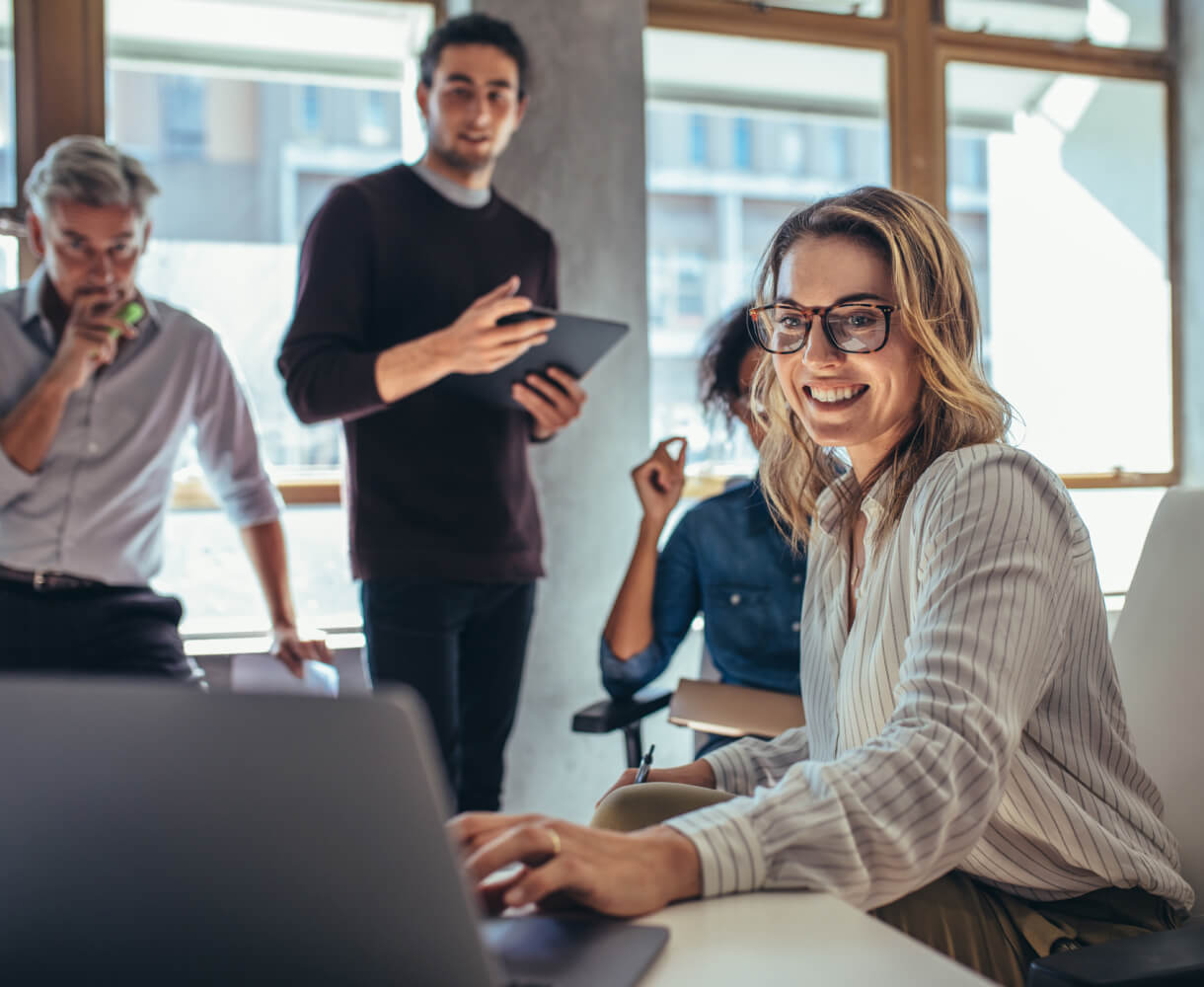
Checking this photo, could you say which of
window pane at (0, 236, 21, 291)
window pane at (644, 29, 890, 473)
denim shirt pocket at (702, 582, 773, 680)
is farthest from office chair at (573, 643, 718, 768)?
window pane at (0, 236, 21, 291)

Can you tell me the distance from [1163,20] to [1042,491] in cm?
339

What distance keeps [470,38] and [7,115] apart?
1.27 m

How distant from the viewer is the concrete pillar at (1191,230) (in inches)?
139

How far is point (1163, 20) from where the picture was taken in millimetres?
3582

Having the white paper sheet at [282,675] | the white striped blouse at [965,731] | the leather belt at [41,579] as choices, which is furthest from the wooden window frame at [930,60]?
the white striped blouse at [965,731]

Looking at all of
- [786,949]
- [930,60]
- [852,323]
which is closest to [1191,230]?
[930,60]

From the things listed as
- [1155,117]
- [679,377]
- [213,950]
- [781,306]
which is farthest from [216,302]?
[1155,117]

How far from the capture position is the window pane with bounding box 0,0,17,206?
8.63 feet

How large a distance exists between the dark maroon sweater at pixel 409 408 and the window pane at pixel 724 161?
98 centimetres

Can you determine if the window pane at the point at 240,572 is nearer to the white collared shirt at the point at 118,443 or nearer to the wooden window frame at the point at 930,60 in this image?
the white collared shirt at the point at 118,443

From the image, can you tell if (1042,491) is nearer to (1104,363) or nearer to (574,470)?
(574,470)

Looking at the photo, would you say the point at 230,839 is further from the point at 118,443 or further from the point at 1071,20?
the point at 1071,20

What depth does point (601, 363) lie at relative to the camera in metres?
2.85

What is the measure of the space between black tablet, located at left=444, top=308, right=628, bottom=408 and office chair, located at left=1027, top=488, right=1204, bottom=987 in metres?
1.02
